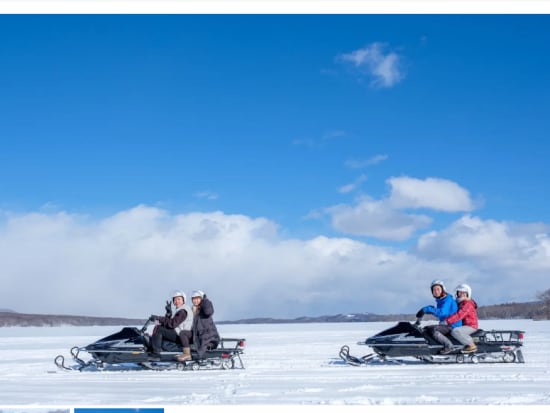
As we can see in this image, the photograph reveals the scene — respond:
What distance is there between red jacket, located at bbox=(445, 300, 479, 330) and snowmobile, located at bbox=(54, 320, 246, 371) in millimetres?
2903

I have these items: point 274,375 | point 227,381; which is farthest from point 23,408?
point 274,375

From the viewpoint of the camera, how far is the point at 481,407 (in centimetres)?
610

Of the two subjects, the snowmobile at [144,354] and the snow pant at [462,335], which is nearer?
the snowmobile at [144,354]

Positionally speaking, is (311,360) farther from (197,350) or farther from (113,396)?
(113,396)

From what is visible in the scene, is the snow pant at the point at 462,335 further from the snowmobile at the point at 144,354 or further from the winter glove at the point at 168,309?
the winter glove at the point at 168,309

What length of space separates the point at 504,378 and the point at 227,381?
3120 millimetres

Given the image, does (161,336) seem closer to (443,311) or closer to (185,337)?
(185,337)

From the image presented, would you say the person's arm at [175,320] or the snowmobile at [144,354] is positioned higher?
the person's arm at [175,320]

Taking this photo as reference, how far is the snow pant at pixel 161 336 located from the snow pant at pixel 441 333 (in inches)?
138

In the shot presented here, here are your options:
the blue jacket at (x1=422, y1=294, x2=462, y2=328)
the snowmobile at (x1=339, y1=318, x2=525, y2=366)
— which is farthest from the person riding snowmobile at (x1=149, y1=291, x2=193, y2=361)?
the blue jacket at (x1=422, y1=294, x2=462, y2=328)

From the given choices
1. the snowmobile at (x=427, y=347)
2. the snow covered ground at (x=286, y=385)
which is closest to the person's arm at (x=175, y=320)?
the snow covered ground at (x=286, y=385)

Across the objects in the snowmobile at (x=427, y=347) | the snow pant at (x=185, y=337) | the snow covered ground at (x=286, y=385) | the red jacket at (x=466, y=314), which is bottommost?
the snow covered ground at (x=286, y=385)

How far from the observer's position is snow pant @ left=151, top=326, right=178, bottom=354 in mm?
9523

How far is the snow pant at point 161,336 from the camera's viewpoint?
952 centimetres
